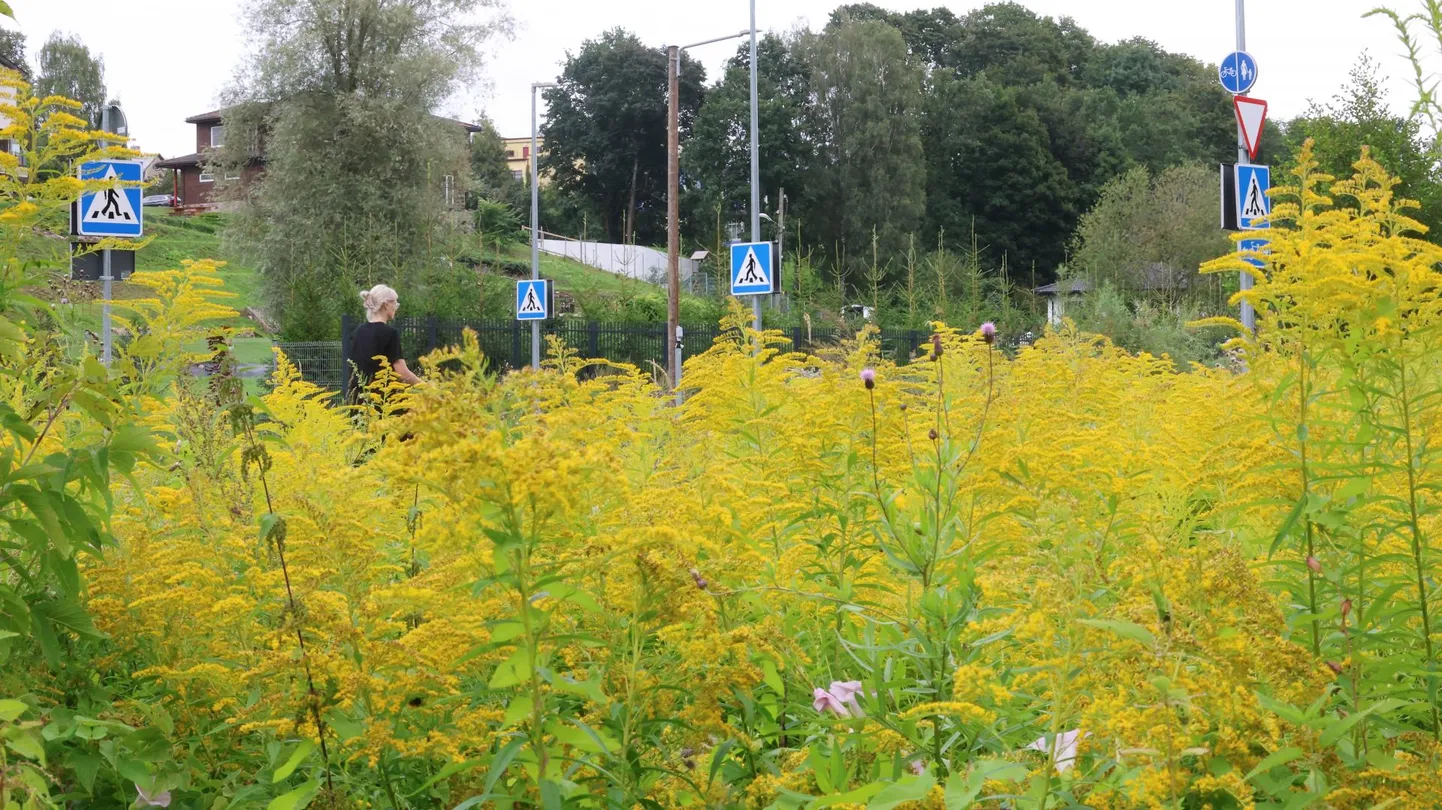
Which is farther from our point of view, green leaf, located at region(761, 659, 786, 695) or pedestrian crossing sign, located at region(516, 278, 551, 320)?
pedestrian crossing sign, located at region(516, 278, 551, 320)

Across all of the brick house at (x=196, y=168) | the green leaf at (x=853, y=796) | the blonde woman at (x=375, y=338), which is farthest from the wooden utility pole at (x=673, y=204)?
the brick house at (x=196, y=168)

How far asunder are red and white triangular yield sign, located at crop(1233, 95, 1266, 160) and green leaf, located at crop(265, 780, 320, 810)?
12.2m

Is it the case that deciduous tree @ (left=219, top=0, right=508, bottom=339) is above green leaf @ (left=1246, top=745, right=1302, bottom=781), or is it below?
above

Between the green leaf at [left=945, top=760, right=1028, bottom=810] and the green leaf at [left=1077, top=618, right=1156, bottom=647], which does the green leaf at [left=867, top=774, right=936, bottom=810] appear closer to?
the green leaf at [left=945, top=760, right=1028, bottom=810]

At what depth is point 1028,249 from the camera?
69.8 meters

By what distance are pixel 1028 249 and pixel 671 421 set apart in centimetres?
6804

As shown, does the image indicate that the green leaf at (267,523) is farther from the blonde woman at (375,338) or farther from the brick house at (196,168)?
the brick house at (196,168)

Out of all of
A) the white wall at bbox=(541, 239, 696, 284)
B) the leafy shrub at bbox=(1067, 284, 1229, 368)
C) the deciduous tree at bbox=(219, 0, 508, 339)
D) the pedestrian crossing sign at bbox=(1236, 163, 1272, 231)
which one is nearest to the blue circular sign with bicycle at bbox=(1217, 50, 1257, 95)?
the pedestrian crossing sign at bbox=(1236, 163, 1272, 231)

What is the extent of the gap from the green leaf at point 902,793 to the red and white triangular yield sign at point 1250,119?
12.2 metres

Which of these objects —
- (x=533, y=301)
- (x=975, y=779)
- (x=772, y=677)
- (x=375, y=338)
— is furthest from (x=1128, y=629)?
(x=533, y=301)

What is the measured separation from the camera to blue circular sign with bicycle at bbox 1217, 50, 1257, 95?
1409 cm

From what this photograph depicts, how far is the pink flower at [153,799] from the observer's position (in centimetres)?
270

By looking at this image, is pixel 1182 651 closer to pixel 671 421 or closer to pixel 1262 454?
pixel 1262 454

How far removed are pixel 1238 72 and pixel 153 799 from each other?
46.1ft
